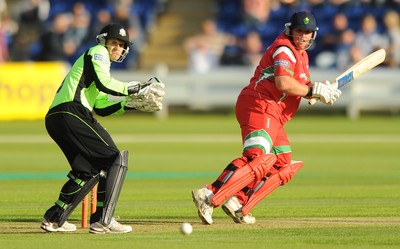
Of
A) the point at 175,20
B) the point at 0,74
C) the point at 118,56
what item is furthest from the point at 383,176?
the point at 175,20

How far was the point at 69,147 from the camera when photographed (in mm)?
9047

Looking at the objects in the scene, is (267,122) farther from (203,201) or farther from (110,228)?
(110,228)

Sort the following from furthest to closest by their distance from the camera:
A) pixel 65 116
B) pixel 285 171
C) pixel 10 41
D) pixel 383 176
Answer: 1. pixel 10 41
2. pixel 383 176
3. pixel 285 171
4. pixel 65 116

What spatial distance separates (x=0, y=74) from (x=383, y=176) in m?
12.6

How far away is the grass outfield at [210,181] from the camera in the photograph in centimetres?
862

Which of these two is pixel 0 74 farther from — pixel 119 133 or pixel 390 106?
pixel 390 106

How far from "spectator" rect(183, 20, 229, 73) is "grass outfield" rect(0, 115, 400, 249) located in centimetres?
244

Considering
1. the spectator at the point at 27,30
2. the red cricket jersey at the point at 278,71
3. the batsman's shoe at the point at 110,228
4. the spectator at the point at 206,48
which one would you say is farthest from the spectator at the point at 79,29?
the batsman's shoe at the point at 110,228

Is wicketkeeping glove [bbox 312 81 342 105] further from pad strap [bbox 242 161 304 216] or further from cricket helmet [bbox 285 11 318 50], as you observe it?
pad strap [bbox 242 161 304 216]

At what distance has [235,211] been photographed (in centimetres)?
952

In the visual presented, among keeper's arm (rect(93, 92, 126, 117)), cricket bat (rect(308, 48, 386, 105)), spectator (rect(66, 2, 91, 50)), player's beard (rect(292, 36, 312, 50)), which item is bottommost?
spectator (rect(66, 2, 91, 50))

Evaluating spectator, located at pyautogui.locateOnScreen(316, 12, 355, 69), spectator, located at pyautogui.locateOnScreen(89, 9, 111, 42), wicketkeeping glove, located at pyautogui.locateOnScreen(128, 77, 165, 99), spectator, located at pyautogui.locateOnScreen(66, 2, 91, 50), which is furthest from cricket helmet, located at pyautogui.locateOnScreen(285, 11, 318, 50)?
spectator, located at pyautogui.locateOnScreen(66, 2, 91, 50)

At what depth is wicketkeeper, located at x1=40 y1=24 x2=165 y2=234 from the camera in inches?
352

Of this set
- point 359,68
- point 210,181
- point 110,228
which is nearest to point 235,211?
→ point 110,228
